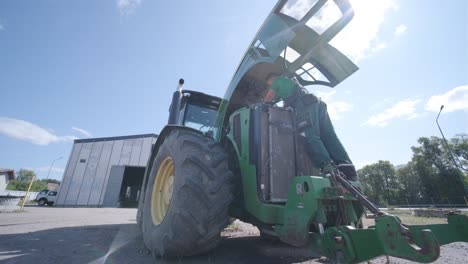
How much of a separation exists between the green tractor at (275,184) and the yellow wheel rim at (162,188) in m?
0.01

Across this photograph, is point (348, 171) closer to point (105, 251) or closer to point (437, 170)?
point (105, 251)

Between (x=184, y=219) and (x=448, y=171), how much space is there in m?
60.9

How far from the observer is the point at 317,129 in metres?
2.48

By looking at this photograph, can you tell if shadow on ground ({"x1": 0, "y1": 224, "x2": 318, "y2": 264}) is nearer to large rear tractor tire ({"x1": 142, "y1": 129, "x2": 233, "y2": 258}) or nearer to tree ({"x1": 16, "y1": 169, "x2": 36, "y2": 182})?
large rear tractor tire ({"x1": 142, "y1": 129, "x2": 233, "y2": 258})

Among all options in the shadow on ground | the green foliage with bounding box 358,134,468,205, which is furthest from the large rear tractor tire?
the green foliage with bounding box 358,134,468,205

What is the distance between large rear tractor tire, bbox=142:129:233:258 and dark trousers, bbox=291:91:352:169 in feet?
3.16

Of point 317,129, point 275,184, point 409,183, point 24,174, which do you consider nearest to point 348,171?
point 317,129

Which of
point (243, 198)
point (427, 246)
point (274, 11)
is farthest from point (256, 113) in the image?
point (427, 246)

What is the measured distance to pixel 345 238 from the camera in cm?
147

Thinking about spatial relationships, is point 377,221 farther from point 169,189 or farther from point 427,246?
point 169,189

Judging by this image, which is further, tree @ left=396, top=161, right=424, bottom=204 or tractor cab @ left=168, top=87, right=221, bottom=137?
tree @ left=396, top=161, right=424, bottom=204

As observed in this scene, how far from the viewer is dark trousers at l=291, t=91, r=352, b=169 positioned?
7.96 ft

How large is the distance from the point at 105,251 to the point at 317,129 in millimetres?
3040

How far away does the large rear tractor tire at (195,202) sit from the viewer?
2.04 metres
